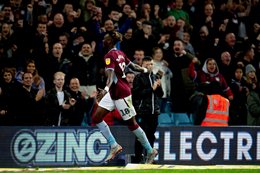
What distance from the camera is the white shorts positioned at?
1446 centimetres

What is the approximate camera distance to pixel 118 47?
1883 cm

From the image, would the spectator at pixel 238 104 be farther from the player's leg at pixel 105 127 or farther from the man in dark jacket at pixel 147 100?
the player's leg at pixel 105 127

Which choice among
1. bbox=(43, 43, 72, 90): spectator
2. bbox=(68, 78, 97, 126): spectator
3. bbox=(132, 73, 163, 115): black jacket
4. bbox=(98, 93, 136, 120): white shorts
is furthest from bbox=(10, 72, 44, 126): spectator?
bbox=(98, 93, 136, 120): white shorts

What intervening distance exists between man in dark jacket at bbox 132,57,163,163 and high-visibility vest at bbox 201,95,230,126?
2300mm

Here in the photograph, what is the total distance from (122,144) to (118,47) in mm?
2950

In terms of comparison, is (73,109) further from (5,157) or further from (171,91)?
(171,91)

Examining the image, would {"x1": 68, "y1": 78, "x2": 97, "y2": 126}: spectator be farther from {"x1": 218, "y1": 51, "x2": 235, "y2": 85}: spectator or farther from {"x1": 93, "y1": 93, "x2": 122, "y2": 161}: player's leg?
{"x1": 218, "y1": 51, "x2": 235, "y2": 85}: spectator

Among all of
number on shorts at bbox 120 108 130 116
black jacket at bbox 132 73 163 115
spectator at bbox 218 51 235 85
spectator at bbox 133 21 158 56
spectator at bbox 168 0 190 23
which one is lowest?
number on shorts at bbox 120 108 130 116

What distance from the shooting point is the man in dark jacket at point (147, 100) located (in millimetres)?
15695

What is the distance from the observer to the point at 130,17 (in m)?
19.6

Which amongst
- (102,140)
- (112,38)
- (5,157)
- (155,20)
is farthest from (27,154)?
(155,20)

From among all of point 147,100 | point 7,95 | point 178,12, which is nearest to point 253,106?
point 178,12

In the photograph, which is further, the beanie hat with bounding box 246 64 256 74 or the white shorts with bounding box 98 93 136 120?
the beanie hat with bounding box 246 64 256 74

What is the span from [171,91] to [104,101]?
4.78m
